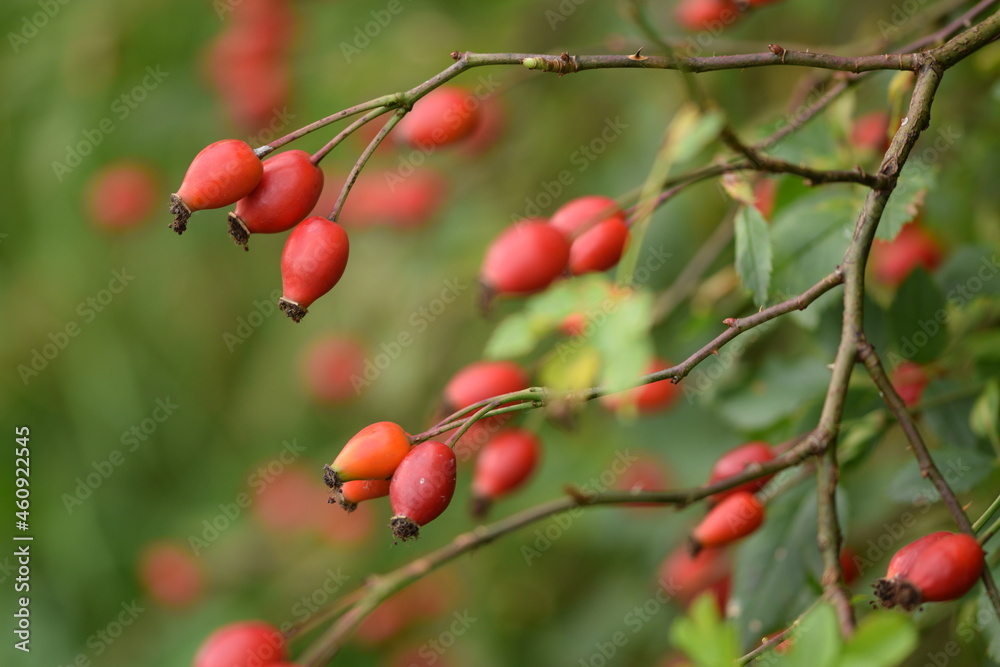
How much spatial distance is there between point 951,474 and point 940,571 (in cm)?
25

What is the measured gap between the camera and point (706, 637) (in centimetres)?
51

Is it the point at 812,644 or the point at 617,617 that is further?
the point at 617,617

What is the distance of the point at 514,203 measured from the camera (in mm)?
2178

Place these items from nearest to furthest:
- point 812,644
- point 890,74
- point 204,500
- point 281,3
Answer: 1. point 812,644
2. point 890,74
3. point 281,3
4. point 204,500

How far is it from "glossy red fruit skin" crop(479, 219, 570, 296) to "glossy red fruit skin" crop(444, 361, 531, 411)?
134 millimetres

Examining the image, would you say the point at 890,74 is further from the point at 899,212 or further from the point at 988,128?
the point at 899,212

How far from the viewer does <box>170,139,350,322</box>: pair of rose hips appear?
70 cm

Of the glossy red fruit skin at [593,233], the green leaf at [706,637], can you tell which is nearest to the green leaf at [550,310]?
the glossy red fruit skin at [593,233]

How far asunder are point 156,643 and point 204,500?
0.48m

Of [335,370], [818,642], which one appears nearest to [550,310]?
[818,642]

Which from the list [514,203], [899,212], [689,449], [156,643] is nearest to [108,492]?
[156,643]

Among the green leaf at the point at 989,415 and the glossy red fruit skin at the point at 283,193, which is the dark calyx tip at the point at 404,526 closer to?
the glossy red fruit skin at the point at 283,193

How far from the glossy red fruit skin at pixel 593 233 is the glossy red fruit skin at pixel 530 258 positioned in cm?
1

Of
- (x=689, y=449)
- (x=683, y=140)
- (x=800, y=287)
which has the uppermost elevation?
(x=683, y=140)
